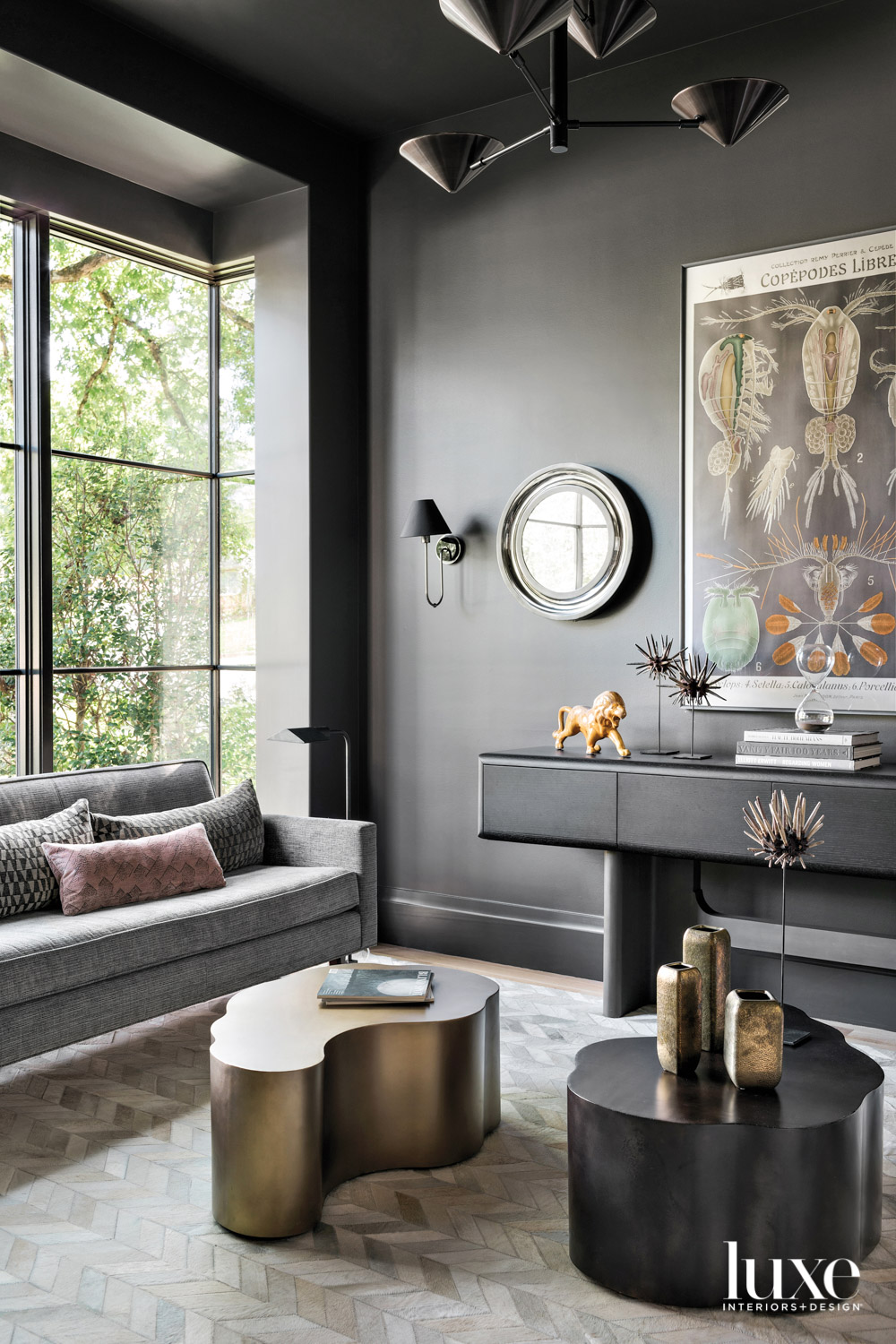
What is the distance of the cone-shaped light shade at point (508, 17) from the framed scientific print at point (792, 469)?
186 centimetres

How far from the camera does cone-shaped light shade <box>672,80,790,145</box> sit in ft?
8.50

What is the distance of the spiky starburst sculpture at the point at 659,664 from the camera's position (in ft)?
12.4

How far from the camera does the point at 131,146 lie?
4.22 metres

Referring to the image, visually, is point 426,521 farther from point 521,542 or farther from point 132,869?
point 132,869

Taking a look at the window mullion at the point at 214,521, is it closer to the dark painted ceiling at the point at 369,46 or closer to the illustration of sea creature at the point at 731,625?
the dark painted ceiling at the point at 369,46

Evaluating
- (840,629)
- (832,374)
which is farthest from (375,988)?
(832,374)

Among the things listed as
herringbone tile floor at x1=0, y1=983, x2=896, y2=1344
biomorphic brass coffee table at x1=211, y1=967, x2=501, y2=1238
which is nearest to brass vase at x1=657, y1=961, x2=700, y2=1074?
herringbone tile floor at x1=0, y1=983, x2=896, y2=1344

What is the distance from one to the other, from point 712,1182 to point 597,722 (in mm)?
1955

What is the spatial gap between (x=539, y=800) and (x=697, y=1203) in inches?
73.9

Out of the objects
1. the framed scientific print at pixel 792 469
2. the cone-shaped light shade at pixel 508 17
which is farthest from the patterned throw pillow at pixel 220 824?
the cone-shaped light shade at pixel 508 17

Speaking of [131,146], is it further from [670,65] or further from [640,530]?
[640,530]

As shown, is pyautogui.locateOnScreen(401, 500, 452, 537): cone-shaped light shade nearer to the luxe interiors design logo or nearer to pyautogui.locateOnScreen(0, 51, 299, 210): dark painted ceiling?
pyautogui.locateOnScreen(0, 51, 299, 210): dark painted ceiling

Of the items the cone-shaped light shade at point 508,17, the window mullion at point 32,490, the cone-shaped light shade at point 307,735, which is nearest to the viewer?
the cone-shaped light shade at point 508,17

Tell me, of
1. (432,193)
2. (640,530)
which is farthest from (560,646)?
(432,193)
